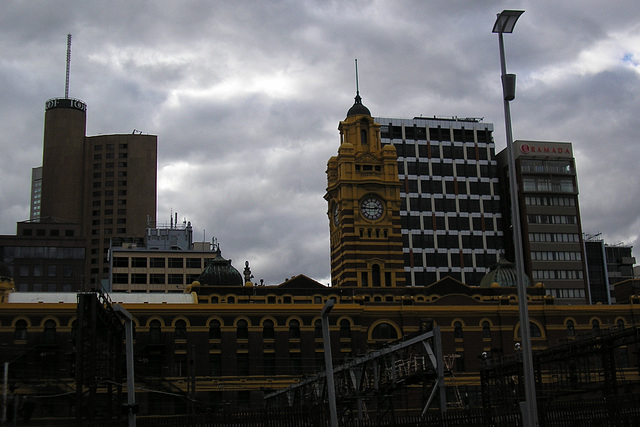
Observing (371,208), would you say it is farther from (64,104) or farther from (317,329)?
(64,104)

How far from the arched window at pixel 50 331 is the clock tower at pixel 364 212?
116 ft

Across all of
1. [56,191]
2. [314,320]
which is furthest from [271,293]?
[56,191]

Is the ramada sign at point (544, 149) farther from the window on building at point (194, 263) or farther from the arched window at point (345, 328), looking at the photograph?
the arched window at point (345, 328)

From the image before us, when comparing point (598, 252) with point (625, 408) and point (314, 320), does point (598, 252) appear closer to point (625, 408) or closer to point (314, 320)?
point (314, 320)

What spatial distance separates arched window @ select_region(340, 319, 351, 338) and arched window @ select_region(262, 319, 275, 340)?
24.4 ft

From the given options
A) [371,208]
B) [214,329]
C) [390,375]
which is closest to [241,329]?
[214,329]

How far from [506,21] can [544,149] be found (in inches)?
4456

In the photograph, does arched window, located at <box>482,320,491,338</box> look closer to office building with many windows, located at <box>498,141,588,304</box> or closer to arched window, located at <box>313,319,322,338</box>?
arched window, located at <box>313,319,322,338</box>

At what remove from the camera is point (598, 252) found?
6024 inches

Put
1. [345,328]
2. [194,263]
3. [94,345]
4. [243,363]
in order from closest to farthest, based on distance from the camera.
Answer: [94,345] → [243,363] → [345,328] → [194,263]

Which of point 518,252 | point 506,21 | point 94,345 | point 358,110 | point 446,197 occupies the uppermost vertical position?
point 358,110

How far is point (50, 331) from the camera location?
270ft

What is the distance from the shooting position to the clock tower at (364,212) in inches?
4033

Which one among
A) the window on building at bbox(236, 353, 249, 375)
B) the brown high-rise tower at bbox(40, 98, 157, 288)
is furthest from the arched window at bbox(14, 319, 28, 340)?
the brown high-rise tower at bbox(40, 98, 157, 288)
